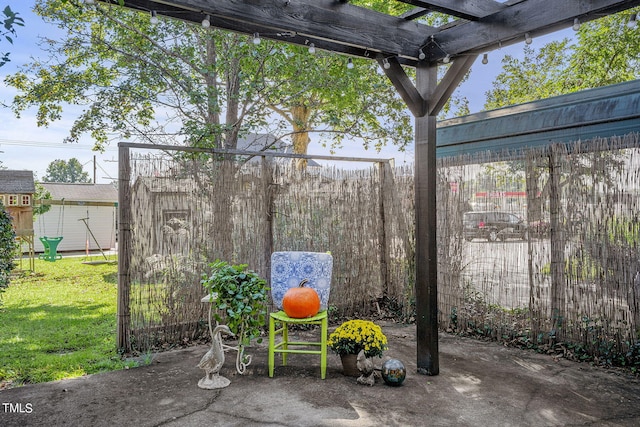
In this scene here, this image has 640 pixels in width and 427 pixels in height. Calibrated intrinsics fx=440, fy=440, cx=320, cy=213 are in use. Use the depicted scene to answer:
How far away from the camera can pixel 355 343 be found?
319 centimetres

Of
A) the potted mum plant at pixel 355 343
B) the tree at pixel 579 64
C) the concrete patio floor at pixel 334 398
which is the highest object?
the tree at pixel 579 64

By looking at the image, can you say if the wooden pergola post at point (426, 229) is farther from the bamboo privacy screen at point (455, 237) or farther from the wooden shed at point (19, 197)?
the wooden shed at point (19, 197)

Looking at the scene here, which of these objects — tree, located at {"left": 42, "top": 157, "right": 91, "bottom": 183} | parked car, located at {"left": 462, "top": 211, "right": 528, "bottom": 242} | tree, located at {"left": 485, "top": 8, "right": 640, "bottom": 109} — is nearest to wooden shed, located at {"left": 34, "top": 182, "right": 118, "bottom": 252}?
tree, located at {"left": 485, "top": 8, "right": 640, "bottom": 109}

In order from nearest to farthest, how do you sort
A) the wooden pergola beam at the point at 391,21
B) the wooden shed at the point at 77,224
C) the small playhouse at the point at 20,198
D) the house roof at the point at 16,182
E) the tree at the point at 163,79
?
the wooden pergola beam at the point at 391,21
the tree at the point at 163,79
the small playhouse at the point at 20,198
the house roof at the point at 16,182
the wooden shed at the point at 77,224

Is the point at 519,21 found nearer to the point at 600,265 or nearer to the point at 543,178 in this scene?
the point at 543,178

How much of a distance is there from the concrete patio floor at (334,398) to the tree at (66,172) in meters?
42.4

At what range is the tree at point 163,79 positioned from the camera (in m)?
5.67

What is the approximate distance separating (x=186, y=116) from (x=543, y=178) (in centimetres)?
458

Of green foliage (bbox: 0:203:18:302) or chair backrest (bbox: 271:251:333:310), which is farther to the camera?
green foliage (bbox: 0:203:18:302)

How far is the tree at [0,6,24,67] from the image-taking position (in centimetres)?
147

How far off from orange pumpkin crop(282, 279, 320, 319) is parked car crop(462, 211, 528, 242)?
6.26 ft

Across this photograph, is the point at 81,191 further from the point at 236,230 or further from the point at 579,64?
the point at 579,64

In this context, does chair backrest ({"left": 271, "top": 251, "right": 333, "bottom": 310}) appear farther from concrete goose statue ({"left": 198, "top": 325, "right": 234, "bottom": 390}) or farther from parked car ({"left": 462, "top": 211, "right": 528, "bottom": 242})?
parked car ({"left": 462, "top": 211, "right": 528, "bottom": 242})

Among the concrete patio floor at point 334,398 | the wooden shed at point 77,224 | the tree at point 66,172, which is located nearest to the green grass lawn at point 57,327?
the concrete patio floor at point 334,398
